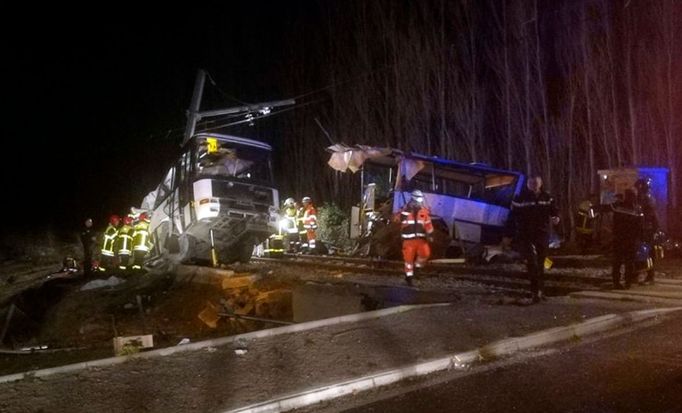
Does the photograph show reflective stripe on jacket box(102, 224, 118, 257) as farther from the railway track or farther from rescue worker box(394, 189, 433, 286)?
rescue worker box(394, 189, 433, 286)

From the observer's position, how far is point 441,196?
1833 cm

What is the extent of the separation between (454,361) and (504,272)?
8017 mm

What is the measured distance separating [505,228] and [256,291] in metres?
9.32

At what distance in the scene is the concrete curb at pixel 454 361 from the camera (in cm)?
577

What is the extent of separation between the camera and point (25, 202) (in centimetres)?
4784

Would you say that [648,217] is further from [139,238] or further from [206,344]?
[139,238]

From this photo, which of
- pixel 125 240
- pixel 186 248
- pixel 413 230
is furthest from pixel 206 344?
pixel 125 240

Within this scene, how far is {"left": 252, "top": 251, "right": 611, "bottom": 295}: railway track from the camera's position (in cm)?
1208

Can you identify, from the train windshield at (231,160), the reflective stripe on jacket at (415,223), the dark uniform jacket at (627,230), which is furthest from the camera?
the train windshield at (231,160)

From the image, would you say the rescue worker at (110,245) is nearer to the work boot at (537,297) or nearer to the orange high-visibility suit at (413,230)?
the orange high-visibility suit at (413,230)

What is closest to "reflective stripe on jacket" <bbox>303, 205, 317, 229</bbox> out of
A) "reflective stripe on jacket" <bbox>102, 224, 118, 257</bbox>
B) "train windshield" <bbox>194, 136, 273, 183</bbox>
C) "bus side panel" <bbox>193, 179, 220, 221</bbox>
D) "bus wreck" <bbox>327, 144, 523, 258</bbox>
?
"bus wreck" <bbox>327, 144, 523, 258</bbox>

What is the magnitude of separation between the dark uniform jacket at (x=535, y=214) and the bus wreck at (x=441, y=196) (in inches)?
316

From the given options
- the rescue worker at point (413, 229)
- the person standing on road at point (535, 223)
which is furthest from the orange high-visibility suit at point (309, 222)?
the person standing on road at point (535, 223)

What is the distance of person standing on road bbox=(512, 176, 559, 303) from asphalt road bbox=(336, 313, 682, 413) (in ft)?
8.27
